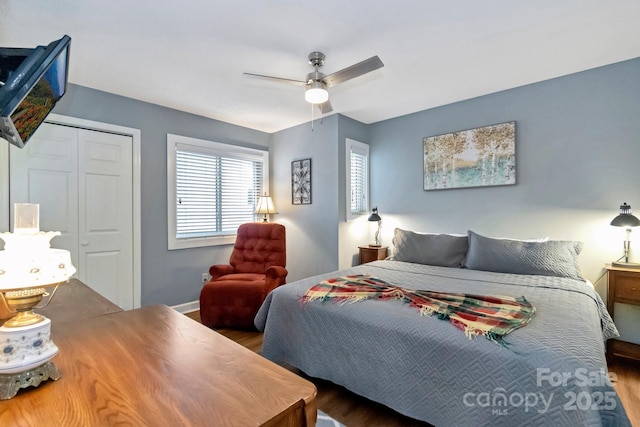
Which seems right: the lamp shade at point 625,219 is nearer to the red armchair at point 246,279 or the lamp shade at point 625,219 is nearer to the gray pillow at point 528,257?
the gray pillow at point 528,257

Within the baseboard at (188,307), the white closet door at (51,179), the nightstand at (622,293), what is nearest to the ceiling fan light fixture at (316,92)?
the white closet door at (51,179)

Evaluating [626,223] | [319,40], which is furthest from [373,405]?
[319,40]

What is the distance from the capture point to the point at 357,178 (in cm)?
403

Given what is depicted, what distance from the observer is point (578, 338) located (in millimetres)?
1313

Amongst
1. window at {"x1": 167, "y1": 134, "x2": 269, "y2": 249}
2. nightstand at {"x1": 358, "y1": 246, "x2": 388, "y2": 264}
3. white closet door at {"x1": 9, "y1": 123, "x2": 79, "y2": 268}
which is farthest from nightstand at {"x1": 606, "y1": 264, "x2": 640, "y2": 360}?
white closet door at {"x1": 9, "y1": 123, "x2": 79, "y2": 268}

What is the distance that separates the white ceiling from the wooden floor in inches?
90.9

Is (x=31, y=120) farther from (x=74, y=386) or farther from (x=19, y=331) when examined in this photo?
(x=74, y=386)

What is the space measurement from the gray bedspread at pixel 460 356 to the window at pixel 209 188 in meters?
1.88

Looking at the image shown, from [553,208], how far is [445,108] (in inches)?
61.9

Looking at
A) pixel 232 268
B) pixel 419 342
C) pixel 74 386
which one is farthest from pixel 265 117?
pixel 74 386

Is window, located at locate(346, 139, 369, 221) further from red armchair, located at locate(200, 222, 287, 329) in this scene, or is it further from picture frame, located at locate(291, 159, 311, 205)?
red armchair, located at locate(200, 222, 287, 329)

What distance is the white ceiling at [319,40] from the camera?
5.84 ft

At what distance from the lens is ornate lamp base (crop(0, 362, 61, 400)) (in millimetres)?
673

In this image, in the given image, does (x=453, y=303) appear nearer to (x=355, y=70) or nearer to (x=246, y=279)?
(x=355, y=70)
